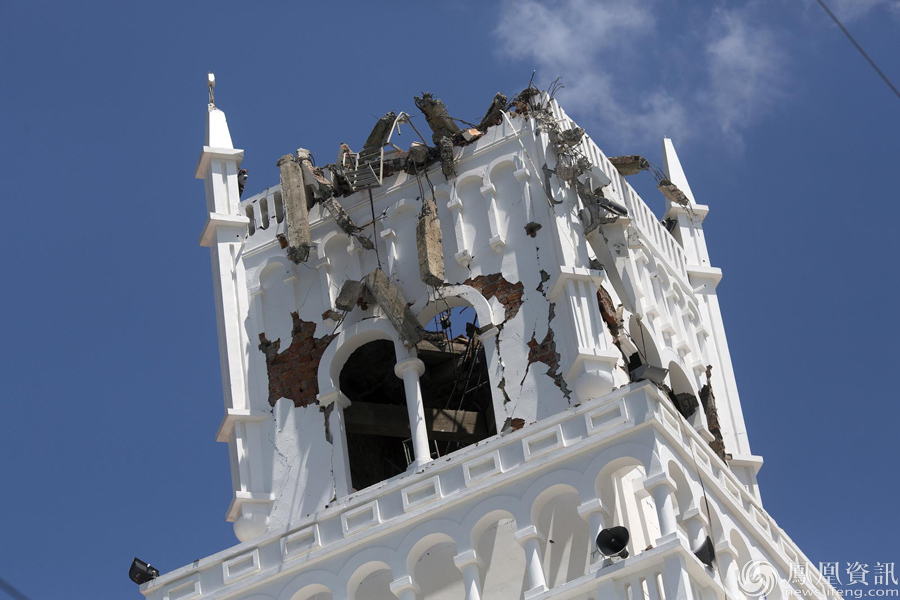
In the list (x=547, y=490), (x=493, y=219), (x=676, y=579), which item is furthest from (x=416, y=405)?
(x=676, y=579)

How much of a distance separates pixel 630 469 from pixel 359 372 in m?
9.86

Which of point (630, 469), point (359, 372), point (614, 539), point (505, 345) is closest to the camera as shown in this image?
point (614, 539)

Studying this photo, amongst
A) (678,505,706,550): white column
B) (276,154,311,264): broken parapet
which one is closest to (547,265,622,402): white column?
(678,505,706,550): white column

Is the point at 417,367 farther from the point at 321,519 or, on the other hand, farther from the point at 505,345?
the point at 321,519

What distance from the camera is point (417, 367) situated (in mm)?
41406

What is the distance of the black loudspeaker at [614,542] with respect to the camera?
34.4 m

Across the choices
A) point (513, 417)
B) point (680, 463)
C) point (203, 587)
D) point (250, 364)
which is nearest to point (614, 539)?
point (680, 463)

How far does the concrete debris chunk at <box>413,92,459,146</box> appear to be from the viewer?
143ft

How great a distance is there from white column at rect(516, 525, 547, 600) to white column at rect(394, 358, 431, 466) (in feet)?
14.5

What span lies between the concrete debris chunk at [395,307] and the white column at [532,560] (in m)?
6.86

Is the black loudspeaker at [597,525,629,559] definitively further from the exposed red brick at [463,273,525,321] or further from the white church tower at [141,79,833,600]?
the exposed red brick at [463,273,525,321]

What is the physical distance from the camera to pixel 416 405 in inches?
1609

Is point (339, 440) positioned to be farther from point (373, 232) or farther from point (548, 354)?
point (373, 232)

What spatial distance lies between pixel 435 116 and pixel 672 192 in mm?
8171
